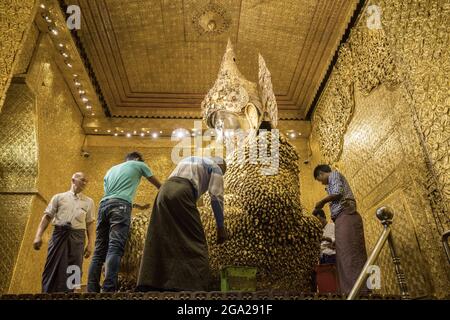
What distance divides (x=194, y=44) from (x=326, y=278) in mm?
4087

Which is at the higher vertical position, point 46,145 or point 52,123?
point 52,123

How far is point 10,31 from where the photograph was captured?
3316 millimetres

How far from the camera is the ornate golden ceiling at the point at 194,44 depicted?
5285 millimetres

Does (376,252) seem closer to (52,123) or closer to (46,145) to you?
(46,145)

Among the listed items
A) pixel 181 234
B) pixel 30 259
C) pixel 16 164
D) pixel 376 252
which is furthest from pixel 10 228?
pixel 376 252

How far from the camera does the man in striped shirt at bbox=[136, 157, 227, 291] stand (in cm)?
226

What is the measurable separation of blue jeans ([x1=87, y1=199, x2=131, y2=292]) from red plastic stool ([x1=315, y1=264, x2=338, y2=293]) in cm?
187

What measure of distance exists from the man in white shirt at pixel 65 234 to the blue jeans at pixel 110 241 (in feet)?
1.92

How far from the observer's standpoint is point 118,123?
24.1 feet

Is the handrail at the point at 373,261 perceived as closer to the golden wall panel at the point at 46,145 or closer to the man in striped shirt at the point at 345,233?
the man in striped shirt at the point at 345,233

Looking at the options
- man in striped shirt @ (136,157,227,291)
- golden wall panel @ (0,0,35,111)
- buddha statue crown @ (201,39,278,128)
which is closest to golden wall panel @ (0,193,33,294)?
golden wall panel @ (0,0,35,111)

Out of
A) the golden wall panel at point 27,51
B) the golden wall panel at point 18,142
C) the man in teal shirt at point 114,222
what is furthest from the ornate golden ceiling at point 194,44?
the man in teal shirt at point 114,222
